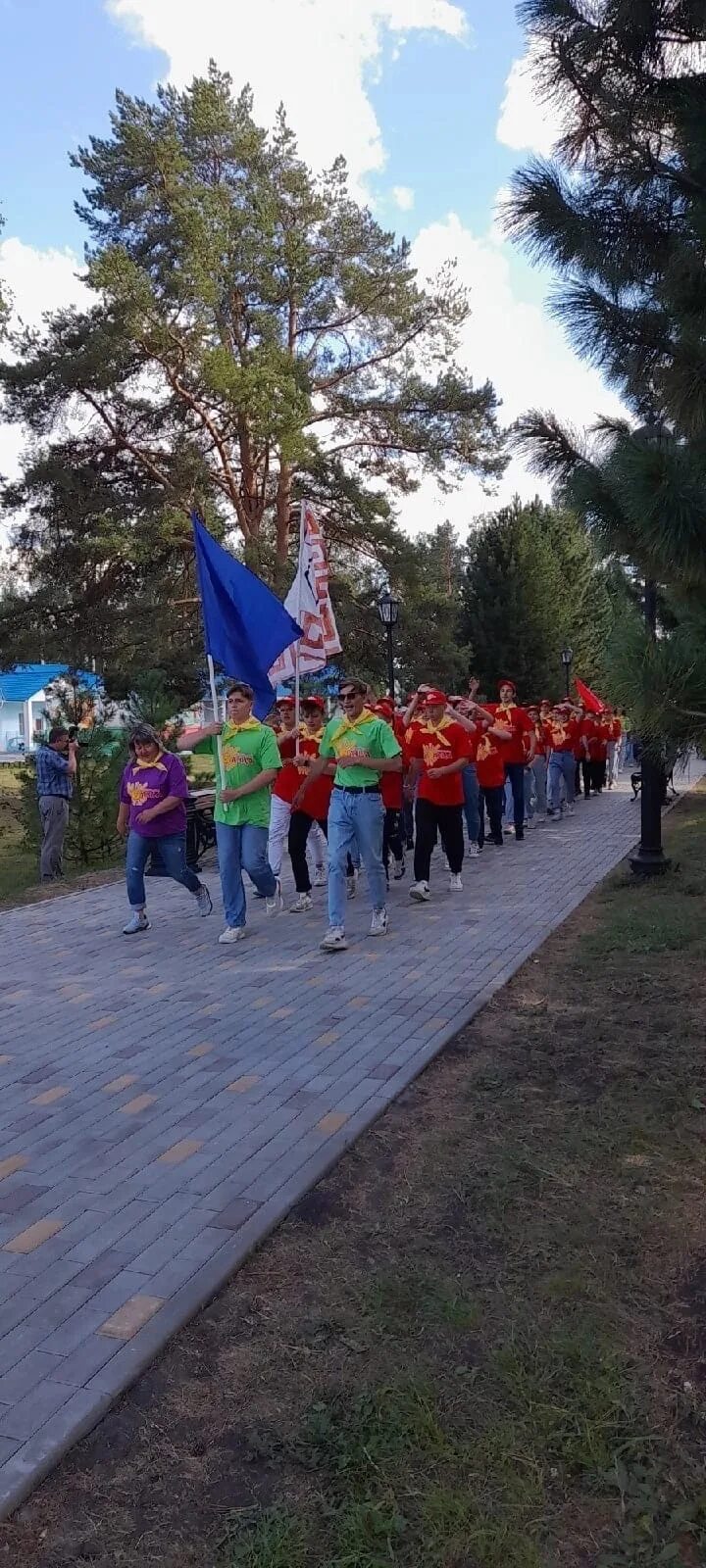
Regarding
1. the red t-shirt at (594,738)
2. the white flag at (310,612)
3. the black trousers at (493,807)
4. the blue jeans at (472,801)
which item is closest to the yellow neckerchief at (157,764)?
the white flag at (310,612)

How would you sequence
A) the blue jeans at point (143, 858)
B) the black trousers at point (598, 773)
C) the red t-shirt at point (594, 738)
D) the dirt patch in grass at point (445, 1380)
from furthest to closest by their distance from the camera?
the black trousers at point (598, 773)
the red t-shirt at point (594, 738)
the blue jeans at point (143, 858)
the dirt patch in grass at point (445, 1380)

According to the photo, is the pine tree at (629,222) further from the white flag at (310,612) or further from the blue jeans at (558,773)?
the blue jeans at (558,773)

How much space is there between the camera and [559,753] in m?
15.9

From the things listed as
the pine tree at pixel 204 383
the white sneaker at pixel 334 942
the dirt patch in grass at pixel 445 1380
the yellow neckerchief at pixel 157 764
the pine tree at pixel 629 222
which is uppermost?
the pine tree at pixel 204 383

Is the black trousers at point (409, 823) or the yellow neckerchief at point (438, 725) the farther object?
the black trousers at point (409, 823)

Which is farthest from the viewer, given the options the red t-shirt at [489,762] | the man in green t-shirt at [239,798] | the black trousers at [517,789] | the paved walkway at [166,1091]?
the black trousers at [517,789]

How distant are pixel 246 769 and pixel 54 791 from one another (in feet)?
14.7

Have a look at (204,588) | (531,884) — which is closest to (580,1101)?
(204,588)

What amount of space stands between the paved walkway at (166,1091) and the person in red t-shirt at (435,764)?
0.73m

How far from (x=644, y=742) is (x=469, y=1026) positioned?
193 cm

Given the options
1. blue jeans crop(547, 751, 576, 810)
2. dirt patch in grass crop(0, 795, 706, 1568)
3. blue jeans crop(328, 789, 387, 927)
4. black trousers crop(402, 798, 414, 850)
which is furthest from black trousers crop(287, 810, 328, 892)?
blue jeans crop(547, 751, 576, 810)

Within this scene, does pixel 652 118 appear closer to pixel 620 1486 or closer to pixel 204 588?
pixel 204 588

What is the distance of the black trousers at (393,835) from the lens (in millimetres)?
10383

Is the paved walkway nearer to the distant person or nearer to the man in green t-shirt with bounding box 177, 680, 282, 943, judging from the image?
the man in green t-shirt with bounding box 177, 680, 282, 943
